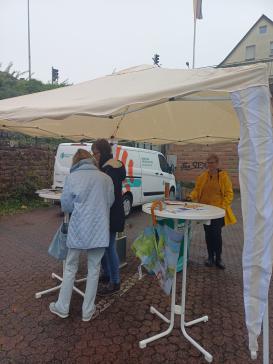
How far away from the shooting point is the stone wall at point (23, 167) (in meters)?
9.94

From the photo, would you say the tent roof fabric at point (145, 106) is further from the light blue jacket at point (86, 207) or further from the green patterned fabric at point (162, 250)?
the green patterned fabric at point (162, 250)

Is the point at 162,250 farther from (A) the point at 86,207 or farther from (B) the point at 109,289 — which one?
(B) the point at 109,289

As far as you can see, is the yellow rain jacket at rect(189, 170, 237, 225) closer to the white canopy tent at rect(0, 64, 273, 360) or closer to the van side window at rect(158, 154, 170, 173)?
the white canopy tent at rect(0, 64, 273, 360)

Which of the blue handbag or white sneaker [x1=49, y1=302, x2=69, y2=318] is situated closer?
white sneaker [x1=49, y1=302, x2=69, y2=318]

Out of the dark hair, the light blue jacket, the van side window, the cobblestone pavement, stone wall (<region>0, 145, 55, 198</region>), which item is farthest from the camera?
the van side window

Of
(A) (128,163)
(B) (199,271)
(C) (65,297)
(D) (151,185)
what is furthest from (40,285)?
(D) (151,185)

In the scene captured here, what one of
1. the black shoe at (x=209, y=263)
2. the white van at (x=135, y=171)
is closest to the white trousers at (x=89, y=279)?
the black shoe at (x=209, y=263)

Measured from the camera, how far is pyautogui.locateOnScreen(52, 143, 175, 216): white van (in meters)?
8.45

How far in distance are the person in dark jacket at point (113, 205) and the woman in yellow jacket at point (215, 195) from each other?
1537mm

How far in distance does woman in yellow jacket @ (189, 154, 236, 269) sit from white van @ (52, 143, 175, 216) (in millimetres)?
3437

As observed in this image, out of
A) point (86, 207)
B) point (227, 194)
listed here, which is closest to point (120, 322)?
point (86, 207)

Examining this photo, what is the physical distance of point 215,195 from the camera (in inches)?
178

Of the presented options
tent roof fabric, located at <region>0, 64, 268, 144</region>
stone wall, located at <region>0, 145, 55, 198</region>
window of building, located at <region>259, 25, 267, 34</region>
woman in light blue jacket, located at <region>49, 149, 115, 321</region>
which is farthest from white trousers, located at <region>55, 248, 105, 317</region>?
window of building, located at <region>259, 25, 267, 34</region>

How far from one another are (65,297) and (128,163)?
5.82m
